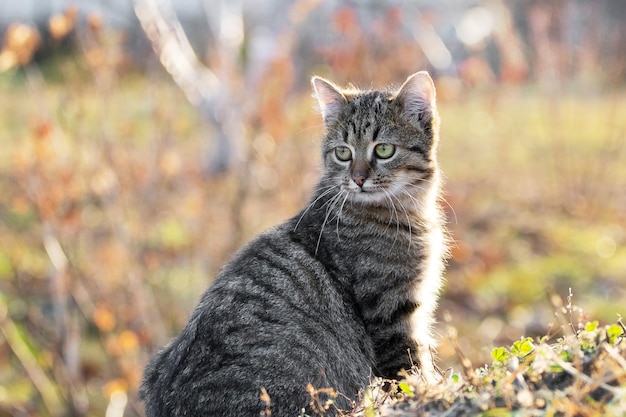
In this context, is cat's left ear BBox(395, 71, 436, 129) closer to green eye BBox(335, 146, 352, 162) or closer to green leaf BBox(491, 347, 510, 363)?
green eye BBox(335, 146, 352, 162)

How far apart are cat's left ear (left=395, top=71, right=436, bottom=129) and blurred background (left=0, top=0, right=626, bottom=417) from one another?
0.98 metres

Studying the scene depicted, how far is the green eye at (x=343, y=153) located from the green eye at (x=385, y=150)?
0.15 metres

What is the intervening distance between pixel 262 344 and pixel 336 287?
1.70 feet

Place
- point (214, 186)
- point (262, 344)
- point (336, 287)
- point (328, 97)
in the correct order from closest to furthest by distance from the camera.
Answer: point (262, 344) < point (336, 287) < point (328, 97) < point (214, 186)

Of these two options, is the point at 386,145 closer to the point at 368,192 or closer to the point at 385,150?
the point at 385,150

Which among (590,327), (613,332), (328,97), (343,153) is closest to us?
(613,332)

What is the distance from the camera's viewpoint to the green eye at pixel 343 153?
3.84m

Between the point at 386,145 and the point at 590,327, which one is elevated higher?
the point at 386,145

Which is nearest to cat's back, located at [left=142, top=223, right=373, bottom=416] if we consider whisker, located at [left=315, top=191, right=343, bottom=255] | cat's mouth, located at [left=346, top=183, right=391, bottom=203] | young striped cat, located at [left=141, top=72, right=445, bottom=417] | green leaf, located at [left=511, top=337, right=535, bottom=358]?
young striped cat, located at [left=141, top=72, right=445, bottom=417]

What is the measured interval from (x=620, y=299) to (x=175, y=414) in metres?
5.45

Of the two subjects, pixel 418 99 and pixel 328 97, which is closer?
pixel 418 99

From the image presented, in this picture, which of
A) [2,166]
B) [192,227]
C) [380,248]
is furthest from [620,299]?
[2,166]

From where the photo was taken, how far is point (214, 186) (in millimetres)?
7465

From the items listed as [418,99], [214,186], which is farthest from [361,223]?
[214,186]
